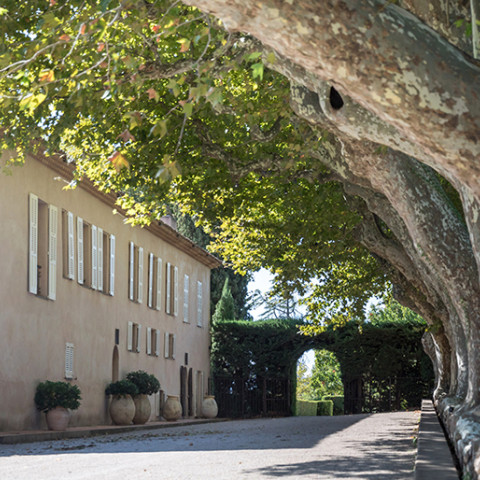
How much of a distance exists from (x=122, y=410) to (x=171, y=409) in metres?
5.56

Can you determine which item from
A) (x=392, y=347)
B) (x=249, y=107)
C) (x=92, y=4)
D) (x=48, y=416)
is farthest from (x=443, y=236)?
(x=392, y=347)

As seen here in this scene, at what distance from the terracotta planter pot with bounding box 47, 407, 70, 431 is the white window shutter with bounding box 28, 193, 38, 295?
2859mm

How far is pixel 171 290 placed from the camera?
3753cm

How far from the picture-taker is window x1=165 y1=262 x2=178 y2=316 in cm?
3691

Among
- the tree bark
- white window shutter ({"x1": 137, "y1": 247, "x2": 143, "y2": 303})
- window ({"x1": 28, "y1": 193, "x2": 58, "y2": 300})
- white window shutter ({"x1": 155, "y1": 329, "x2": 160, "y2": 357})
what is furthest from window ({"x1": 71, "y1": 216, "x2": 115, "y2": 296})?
the tree bark

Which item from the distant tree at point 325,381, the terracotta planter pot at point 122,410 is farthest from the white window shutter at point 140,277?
the distant tree at point 325,381

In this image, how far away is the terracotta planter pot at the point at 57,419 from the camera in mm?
21375

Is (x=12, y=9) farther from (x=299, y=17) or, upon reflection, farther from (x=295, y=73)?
(x=299, y=17)

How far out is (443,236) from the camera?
35.3ft

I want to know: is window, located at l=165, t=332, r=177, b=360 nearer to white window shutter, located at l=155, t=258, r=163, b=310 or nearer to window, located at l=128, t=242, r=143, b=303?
white window shutter, located at l=155, t=258, r=163, b=310

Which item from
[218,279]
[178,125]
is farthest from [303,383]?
[178,125]

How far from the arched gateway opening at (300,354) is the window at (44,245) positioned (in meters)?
16.6

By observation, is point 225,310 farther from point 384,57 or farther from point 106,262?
point 384,57

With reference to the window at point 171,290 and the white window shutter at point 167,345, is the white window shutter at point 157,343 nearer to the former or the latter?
the white window shutter at point 167,345
